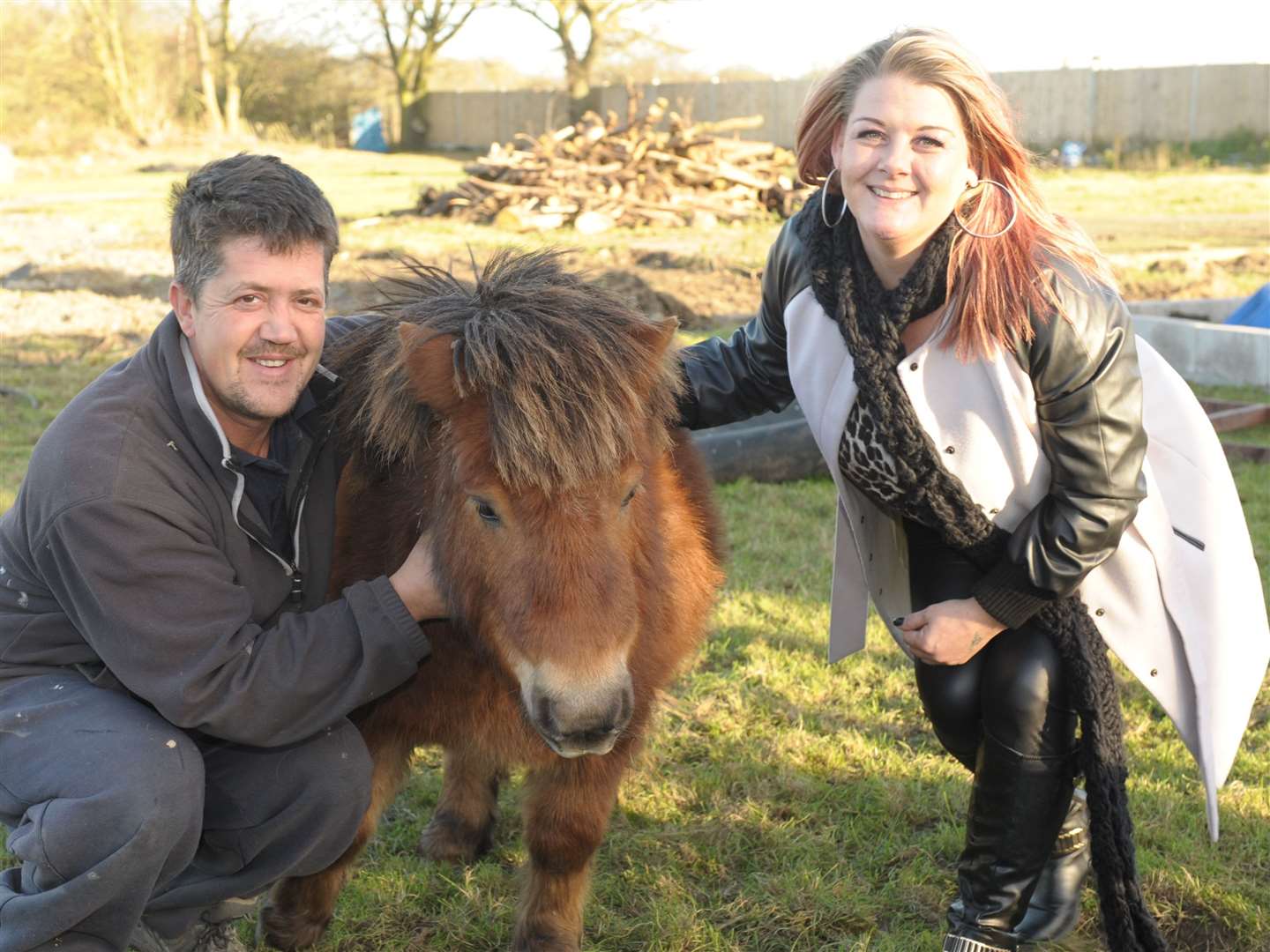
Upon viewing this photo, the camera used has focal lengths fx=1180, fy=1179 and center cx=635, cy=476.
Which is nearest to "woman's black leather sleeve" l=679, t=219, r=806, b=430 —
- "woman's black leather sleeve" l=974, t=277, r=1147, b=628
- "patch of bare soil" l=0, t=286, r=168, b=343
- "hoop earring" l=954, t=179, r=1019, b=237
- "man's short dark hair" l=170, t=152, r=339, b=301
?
"hoop earring" l=954, t=179, r=1019, b=237

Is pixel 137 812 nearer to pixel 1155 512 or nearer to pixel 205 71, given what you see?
pixel 1155 512

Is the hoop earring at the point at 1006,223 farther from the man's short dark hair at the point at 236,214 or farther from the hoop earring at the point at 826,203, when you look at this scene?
the man's short dark hair at the point at 236,214

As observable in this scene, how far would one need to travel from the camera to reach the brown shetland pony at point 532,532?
2.21 m

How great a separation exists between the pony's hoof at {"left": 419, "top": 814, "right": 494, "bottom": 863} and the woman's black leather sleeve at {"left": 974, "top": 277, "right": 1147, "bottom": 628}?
169 centimetres

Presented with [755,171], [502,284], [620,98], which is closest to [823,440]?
[502,284]

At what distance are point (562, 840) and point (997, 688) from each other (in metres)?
1.08

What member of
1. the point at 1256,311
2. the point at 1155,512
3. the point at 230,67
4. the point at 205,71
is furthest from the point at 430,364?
the point at 230,67

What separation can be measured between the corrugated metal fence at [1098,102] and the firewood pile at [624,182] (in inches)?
224

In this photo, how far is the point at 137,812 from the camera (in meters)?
2.26

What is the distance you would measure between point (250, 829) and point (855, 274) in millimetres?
1831

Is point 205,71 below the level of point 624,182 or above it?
above

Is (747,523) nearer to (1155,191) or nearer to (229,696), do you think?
(229,696)

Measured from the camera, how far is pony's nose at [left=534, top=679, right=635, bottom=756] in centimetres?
212

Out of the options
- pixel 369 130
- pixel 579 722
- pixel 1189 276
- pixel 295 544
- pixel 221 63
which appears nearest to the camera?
pixel 579 722
